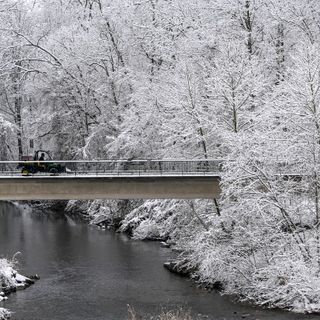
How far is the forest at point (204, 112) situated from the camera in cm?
2636

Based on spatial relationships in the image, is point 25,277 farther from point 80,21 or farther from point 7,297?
point 80,21

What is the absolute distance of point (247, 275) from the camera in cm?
2823

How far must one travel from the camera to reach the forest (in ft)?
86.5

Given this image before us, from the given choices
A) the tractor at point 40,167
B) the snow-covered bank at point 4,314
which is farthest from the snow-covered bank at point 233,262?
the snow-covered bank at point 4,314

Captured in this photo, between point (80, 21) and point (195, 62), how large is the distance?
16341mm

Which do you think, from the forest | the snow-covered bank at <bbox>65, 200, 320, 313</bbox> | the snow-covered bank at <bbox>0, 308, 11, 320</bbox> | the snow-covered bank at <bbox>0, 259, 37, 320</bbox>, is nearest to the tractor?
the snow-covered bank at <bbox>0, 259, 37, 320</bbox>

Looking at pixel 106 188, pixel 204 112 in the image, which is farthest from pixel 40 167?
pixel 204 112

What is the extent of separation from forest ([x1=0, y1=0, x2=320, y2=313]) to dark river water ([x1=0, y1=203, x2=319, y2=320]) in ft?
4.67

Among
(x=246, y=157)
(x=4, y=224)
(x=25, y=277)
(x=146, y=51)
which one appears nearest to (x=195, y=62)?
(x=146, y=51)

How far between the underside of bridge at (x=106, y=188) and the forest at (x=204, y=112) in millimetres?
1501

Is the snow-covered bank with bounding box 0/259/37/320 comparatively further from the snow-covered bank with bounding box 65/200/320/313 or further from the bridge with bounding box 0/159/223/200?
the snow-covered bank with bounding box 65/200/320/313

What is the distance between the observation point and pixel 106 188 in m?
31.5

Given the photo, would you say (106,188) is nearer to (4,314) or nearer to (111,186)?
(111,186)

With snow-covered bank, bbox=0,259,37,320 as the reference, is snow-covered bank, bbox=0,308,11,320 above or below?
below
